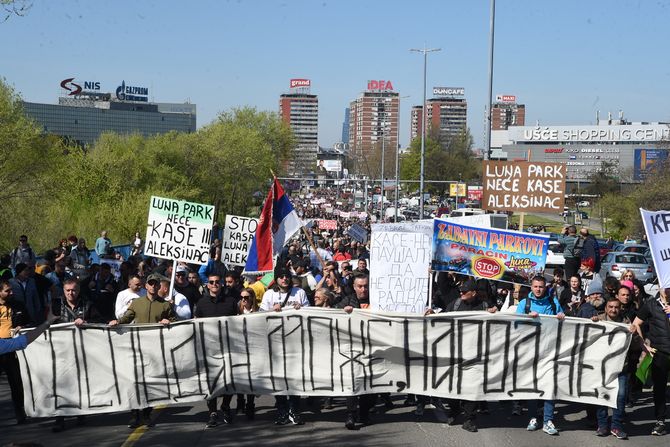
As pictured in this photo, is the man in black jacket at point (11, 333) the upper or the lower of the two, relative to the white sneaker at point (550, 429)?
upper

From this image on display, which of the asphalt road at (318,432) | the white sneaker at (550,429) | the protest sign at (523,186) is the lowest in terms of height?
the asphalt road at (318,432)

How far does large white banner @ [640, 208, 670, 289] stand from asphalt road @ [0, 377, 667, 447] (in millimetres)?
1617

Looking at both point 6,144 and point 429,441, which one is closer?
point 429,441

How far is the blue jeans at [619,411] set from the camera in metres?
9.23

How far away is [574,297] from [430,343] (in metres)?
4.53

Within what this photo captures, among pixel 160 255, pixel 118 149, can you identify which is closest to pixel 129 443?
pixel 160 255

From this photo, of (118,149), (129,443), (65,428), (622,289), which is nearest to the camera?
(129,443)

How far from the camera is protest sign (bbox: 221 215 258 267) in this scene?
17047 millimetres

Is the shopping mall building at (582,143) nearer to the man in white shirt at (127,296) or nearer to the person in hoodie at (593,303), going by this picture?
the person in hoodie at (593,303)

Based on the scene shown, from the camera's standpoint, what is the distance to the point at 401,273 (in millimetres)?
11688

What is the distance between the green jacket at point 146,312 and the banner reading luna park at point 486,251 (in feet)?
13.8

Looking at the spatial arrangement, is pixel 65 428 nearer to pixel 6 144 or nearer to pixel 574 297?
pixel 574 297

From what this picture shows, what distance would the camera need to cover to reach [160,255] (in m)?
13.3

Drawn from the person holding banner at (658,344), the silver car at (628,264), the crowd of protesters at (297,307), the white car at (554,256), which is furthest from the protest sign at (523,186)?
the white car at (554,256)
